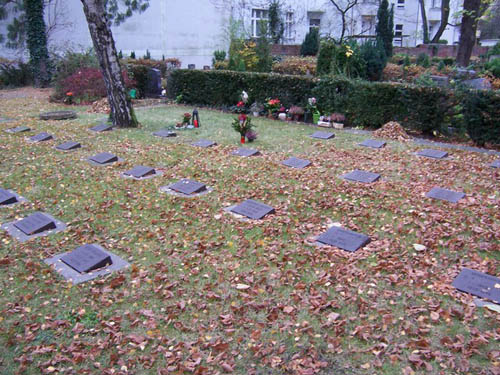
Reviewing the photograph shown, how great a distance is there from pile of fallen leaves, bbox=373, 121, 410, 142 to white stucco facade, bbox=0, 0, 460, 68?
1801 cm

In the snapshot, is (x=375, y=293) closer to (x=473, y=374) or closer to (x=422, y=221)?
(x=473, y=374)

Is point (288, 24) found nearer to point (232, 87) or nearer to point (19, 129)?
point (232, 87)

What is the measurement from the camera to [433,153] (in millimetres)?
9016

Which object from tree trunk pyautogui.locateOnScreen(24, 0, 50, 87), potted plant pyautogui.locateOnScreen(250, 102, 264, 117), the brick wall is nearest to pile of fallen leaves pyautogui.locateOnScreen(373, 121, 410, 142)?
potted plant pyautogui.locateOnScreen(250, 102, 264, 117)

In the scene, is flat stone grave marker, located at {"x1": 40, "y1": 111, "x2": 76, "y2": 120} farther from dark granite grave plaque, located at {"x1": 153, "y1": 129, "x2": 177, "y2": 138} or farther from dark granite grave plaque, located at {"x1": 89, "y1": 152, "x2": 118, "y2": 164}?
dark granite grave plaque, located at {"x1": 89, "y1": 152, "x2": 118, "y2": 164}

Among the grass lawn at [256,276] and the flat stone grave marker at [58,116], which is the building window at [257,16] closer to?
the flat stone grave marker at [58,116]

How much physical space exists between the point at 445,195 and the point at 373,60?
14516mm

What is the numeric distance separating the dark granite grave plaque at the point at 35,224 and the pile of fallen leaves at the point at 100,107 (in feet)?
32.9

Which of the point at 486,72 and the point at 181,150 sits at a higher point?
the point at 486,72

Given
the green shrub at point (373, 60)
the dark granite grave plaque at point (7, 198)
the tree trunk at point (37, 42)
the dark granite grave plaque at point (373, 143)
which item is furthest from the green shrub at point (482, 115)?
the tree trunk at point (37, 42)

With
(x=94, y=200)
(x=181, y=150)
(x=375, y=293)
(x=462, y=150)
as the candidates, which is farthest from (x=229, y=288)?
(x=462, y=150)

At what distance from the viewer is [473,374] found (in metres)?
3.10

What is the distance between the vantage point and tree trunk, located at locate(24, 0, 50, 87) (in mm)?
22344

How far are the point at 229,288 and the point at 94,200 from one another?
348 cm
